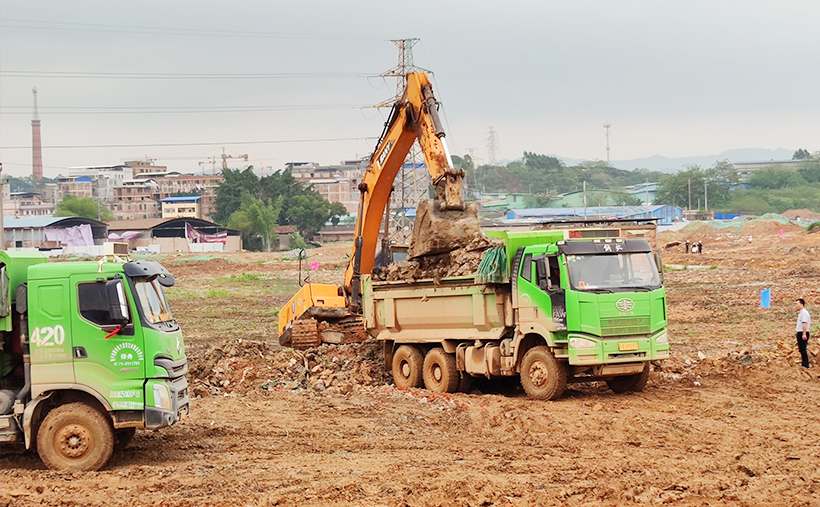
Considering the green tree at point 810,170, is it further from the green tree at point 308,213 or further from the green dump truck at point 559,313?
the green dump truck at point 559,313

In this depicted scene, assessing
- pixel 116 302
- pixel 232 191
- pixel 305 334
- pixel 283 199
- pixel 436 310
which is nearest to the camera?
pixel 116 302

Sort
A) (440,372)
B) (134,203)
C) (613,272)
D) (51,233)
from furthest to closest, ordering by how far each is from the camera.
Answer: (134,203) → (51,233) → (440,372) → (613,272)

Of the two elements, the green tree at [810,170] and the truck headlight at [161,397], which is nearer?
the truck headlight at [161,397]

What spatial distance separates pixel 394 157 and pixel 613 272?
6.70 metres

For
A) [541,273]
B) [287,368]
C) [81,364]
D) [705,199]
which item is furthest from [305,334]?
[705,199]

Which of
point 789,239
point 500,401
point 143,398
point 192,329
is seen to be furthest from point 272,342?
point 789,239

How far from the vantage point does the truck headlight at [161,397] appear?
37.5 ft

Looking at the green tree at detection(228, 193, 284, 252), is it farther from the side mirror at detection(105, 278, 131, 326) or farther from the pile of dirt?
the side mirror at detection(105, 278, 131, 326)

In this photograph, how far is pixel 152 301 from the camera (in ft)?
39.2

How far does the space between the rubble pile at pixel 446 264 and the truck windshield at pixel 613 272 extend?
167cm

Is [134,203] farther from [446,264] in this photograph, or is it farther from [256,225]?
[446,264]

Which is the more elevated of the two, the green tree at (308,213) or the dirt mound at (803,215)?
the green tree at (308,213)

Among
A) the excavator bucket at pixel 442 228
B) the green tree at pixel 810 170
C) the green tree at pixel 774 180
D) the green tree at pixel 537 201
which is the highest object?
the green tree at pixel 810 170

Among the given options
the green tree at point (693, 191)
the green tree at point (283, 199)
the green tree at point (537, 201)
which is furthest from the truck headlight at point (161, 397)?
the green tree at point (537, 201)
